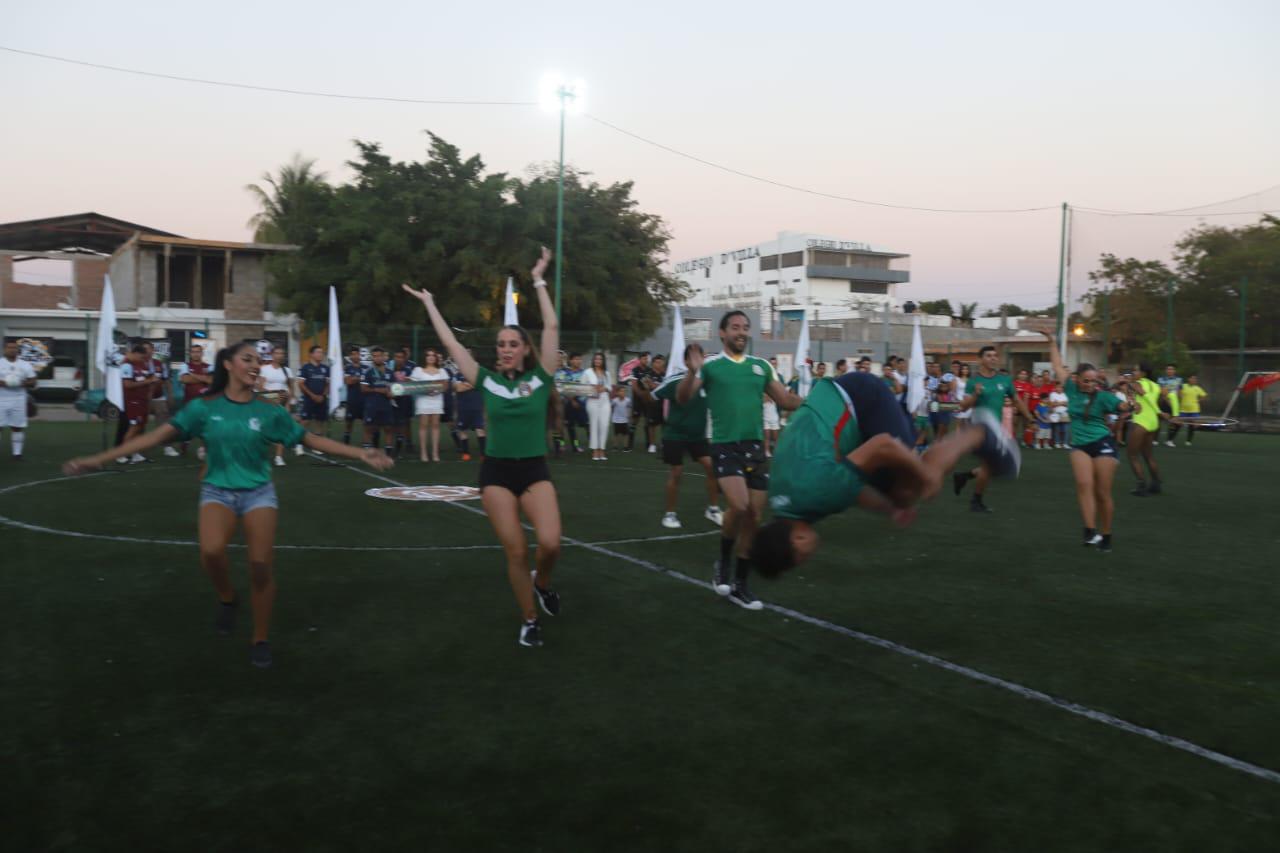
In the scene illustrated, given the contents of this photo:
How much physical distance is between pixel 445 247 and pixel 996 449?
28866mm

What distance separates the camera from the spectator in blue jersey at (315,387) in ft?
56.7

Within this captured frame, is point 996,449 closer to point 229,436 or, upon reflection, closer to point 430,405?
point 229,436

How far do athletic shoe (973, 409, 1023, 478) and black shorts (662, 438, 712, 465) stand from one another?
4228 millimetres

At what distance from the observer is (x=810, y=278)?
93.9 m

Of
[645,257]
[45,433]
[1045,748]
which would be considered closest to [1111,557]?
[1045,748]

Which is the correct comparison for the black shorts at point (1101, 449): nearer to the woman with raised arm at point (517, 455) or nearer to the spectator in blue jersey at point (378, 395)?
the woman with raised arm at point (517, 455)

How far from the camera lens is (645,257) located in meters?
36.5

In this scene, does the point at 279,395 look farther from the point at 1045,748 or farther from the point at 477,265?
→ the point at 477,265

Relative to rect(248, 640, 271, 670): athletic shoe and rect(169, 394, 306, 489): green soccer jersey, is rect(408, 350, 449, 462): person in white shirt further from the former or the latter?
rect(248, 640, 271, 670): athletic shoe

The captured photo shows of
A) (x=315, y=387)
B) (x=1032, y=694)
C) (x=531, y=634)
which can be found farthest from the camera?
(x=315, y=387)

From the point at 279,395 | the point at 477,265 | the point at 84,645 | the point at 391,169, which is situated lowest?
the point at 84,645

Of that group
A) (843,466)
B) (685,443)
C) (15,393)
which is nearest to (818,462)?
(843,466)

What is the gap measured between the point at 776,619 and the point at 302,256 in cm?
3059

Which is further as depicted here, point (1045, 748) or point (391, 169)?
point (391, 169)
